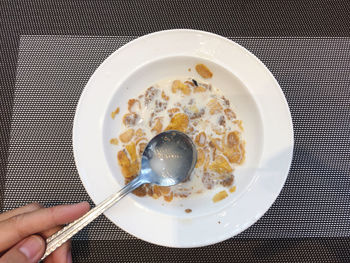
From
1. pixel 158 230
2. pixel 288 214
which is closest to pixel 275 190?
pixel 288 214

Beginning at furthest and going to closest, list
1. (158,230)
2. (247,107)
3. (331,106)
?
(331,106), (247,107), (158,230)

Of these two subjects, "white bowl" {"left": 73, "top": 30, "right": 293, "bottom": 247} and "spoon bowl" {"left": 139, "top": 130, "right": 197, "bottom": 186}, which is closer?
"white bowl" {"left": 73, "top": 30, "right": 293, "bottom": 247}

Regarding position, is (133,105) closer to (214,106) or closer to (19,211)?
(214,106)

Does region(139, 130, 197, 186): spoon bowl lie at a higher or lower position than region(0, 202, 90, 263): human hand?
higher

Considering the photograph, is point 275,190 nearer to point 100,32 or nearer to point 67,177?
point 67,177

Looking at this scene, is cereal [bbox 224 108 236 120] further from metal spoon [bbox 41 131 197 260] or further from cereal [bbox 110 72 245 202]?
metal spoon [bbox 41 131 197 260]

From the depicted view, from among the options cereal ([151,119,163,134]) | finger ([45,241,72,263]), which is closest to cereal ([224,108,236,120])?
cereal ([151,119,163,134])
